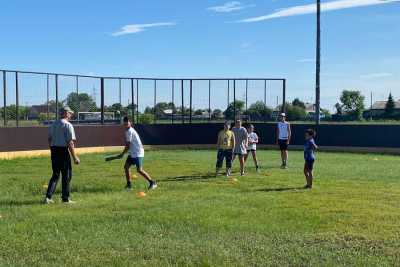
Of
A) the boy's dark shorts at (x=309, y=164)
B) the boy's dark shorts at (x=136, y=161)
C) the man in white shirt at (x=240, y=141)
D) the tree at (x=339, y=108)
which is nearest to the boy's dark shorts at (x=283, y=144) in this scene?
the man in white shirt at (x=240, y=141)

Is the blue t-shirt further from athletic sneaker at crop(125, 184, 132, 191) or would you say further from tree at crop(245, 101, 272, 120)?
tree at crop(245, 101, 272, 120)

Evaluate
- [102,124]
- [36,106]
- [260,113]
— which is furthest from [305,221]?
[260,113]

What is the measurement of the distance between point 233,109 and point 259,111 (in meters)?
1.48

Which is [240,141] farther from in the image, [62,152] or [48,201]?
[48,201]

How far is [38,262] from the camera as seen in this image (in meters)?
6.82

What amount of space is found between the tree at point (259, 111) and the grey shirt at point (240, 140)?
15.8 m

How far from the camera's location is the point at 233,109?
108ft

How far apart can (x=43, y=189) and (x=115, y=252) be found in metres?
6.43

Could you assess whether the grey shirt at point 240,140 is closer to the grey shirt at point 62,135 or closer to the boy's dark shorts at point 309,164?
the boy's dark shorts at point 309,164

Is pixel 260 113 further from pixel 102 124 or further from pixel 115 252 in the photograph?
pixel 115 252

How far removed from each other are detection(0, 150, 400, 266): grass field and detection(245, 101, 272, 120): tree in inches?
691

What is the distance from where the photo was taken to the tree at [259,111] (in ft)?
107

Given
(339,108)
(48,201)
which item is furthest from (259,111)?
(339,108)

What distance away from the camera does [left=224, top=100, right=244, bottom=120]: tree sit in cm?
3269
